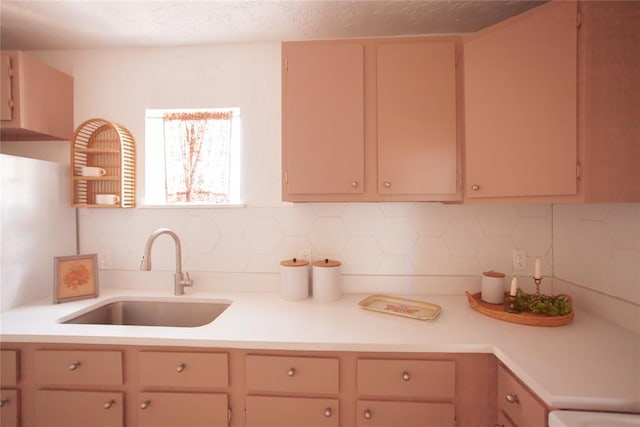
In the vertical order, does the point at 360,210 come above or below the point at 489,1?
below

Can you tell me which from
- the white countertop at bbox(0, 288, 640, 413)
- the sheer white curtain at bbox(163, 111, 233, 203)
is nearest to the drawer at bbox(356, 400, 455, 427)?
the white countertop at bbox(0, 288, 640, 413)

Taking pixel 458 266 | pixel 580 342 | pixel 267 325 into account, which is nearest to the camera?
pixel 580 342

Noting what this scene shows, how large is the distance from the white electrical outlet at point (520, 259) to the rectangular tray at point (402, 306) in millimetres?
644

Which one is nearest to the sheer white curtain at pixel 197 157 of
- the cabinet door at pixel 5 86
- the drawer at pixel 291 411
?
the cabinet door at pixel 5 86

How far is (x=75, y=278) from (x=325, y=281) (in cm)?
147

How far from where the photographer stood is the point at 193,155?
6.45 ft

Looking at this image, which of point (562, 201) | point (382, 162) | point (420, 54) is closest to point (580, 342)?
point (562, 201)

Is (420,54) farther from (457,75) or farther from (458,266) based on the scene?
(458,266)

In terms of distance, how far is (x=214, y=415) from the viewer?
1.22 metres

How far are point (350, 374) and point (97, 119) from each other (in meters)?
2.06

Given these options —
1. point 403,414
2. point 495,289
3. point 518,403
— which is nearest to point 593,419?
point 518,403

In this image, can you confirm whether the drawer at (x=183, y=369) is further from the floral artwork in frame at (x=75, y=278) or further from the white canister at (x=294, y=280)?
the floral artwork in frame at (x=75, y=278)

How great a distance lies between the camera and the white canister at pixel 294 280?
1.67m

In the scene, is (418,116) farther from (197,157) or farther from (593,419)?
(197,157)
